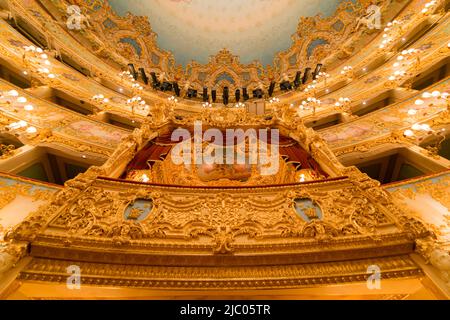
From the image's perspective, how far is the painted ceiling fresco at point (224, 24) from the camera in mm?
19328

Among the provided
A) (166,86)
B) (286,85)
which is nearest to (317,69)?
(286,85)

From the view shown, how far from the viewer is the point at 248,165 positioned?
677 centimetres

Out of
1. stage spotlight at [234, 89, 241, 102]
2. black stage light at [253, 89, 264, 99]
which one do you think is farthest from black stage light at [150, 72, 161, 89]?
black stage light at [253, 89, 264, 99]

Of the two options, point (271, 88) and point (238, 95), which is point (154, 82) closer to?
point (238, 95)

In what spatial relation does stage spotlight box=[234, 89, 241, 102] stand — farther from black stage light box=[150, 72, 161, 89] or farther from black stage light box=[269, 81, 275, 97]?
black stage light box=[150, 72, 161, 89]

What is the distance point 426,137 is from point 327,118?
16.6ft

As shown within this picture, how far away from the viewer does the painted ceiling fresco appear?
761 inches

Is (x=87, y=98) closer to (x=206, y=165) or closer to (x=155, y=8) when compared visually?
(x=206, y=165)

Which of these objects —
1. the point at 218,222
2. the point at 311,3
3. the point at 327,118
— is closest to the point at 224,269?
the point at 218,222

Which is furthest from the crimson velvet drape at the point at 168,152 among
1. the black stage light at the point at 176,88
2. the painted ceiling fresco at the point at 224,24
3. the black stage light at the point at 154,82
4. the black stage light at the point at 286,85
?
the painted ceiling fresco at the point at 224,24

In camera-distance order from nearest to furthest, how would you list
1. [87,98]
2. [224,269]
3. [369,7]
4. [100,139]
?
[224,269] → [100,139] → [87,98] → [369,7]

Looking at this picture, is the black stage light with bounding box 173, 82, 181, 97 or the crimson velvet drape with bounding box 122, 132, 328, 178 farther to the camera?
the black stage light with bounding box 173, 82, 181, 97

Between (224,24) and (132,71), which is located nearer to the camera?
(132,71)

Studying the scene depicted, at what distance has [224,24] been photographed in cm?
2097
